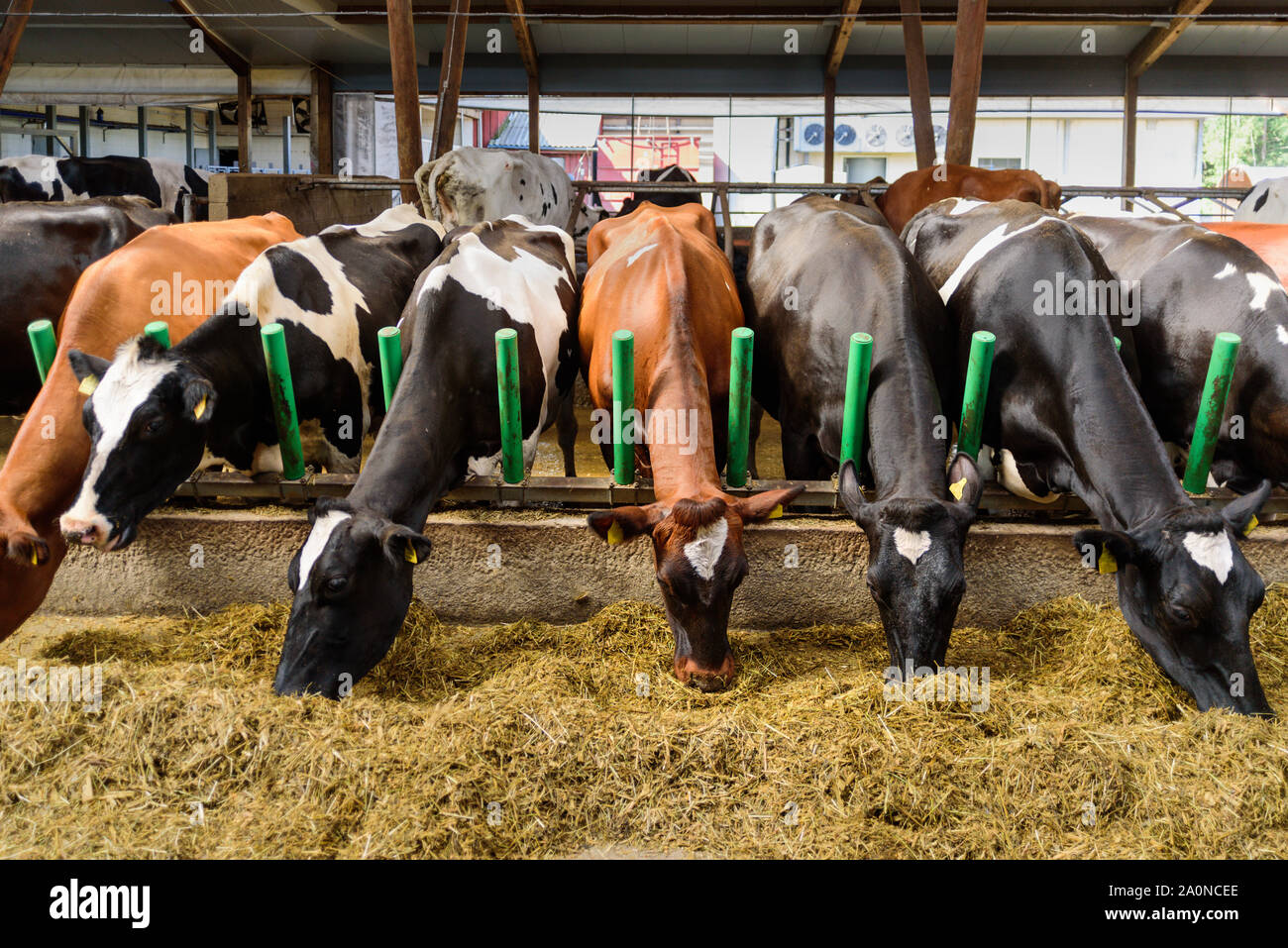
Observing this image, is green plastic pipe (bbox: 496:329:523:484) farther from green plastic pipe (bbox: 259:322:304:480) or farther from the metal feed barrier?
green plastic pipe (bbox: 259:322:304:480)

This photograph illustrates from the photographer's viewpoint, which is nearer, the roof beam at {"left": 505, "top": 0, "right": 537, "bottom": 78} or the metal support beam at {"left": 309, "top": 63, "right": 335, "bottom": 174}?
the roof beam at {"left": 505, "top": 0, "right": 537, "bottom": 78}

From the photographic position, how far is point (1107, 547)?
11.1 ft

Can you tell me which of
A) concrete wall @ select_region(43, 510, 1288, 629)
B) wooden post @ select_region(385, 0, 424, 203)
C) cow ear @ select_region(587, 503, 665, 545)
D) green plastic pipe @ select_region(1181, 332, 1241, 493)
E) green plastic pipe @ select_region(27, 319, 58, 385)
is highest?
wooden post @ select_region(385, 0, 424, 203)

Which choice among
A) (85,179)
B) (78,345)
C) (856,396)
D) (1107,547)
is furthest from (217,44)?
(1107,547)

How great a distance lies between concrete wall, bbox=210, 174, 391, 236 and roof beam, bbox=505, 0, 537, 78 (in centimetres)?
494

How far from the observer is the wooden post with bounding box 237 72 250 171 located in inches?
639

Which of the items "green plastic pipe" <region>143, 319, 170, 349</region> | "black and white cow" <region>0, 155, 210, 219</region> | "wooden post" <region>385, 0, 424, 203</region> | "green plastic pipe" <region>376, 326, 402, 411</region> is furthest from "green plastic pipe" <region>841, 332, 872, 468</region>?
"black and white cow" <region>0, 155, 210, 219</region>

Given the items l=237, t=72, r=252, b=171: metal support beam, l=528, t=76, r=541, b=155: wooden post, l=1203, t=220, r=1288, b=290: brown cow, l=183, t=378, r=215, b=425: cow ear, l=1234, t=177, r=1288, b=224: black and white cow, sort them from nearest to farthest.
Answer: l=183, t=378, r=215, b=425: cow ear → l=1203, t=220, r=1288, b=290: brown cow → l=1234, t=177, r=1288, b=224: black and white cow → l=528, t=76, r=541, b=155: wooden post → l=237, t=72, r=252, b=171: metal support beam

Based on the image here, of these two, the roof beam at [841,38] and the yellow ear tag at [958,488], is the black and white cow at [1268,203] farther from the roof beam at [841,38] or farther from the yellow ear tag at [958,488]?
the yellow ear tag at [958,488]

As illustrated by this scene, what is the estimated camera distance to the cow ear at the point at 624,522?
11.6 ft

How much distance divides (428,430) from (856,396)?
1.75m

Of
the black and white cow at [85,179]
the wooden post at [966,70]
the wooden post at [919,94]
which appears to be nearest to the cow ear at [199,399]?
the wooden post at [966,70]

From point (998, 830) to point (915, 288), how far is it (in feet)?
8.10

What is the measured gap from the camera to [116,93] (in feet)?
58.8
